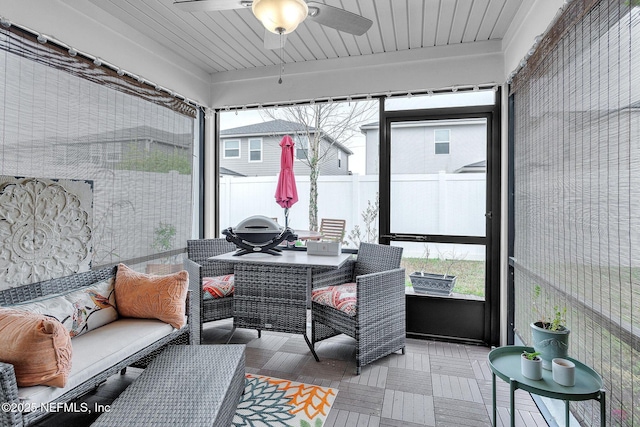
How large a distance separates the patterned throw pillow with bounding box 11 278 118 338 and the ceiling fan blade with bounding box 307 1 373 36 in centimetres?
213

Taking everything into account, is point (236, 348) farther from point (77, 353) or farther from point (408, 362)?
point (408, 362)

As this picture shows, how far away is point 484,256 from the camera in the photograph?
3252 millimetres

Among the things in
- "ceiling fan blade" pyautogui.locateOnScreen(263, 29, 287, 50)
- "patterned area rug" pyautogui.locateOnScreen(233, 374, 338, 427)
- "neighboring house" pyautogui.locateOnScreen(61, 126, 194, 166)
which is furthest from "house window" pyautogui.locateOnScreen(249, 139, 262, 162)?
"patterned area rug" pyautogui.locateOnScreen(233, 374, 338, 427)

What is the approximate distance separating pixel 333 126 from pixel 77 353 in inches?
120

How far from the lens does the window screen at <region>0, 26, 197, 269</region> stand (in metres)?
2.14

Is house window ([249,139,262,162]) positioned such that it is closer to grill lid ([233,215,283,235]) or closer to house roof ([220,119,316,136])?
house roof ([220,119,316,136])

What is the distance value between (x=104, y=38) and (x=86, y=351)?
7.45 feet

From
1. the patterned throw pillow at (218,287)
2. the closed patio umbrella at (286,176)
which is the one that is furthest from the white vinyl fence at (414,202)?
the patterned throw pillow at (218,287)

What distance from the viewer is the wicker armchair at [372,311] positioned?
2592mm

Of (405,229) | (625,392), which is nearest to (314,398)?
(625,392)

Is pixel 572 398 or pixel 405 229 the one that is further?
pixel 405 229

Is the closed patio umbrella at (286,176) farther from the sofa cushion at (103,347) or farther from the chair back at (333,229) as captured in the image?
the sofa cushion at (103,347)

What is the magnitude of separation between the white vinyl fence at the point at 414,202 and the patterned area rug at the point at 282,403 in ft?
5.49

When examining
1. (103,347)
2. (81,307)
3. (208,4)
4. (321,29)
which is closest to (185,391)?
(103,347)
